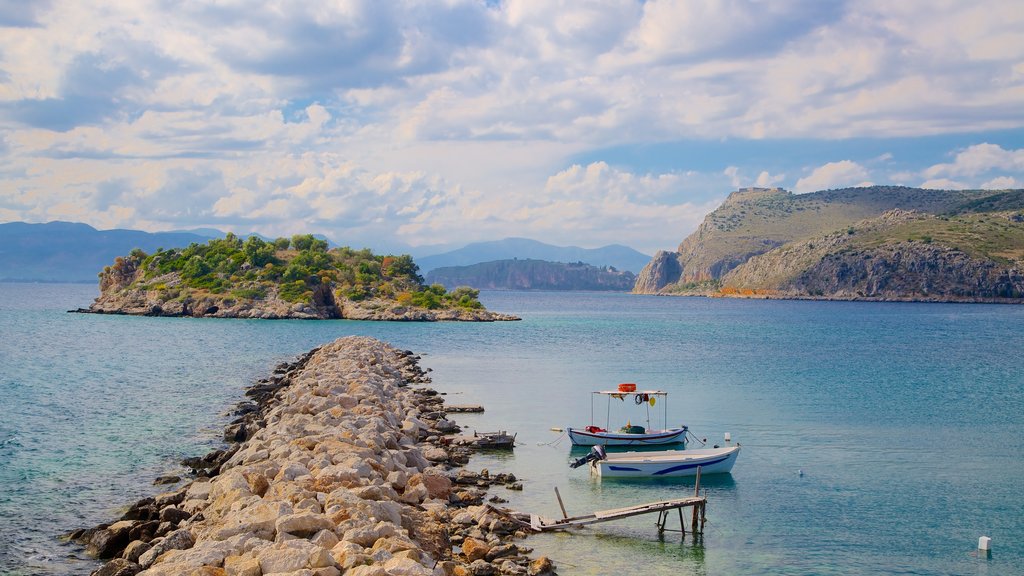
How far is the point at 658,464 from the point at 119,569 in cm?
1630

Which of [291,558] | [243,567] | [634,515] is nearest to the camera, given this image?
[243,567]

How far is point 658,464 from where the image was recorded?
2592 centimetres

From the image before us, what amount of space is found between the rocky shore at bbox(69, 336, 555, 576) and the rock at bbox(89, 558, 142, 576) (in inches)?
1.0

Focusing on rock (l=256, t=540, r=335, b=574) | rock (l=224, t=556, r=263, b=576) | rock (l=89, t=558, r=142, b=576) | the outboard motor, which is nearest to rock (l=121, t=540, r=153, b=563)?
rock (l=89, t=558, r=142, b=576)

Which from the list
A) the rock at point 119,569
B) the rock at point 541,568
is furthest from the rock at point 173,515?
the rock at point 541,568

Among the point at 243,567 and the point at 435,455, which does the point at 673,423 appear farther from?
the point at 243,567

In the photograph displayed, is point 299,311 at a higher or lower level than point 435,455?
higher

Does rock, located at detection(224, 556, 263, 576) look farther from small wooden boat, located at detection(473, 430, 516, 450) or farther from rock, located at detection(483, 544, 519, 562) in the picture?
small wooden boat, located at detection(473, 430, 516, 450)

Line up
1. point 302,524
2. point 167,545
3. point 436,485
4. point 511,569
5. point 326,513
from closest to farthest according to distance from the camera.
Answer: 1. point 302,524
2. point 167,545
3. point 326,513
4. point 511,569
5. point 436,485

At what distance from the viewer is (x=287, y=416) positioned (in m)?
27.1

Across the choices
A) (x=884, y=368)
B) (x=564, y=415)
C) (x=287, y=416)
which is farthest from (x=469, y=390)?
(x=884, y=368)

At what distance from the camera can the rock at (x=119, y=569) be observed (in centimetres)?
1395

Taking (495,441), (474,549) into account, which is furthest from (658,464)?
(474,549)

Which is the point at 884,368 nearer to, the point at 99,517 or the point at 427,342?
the point at 427,342
